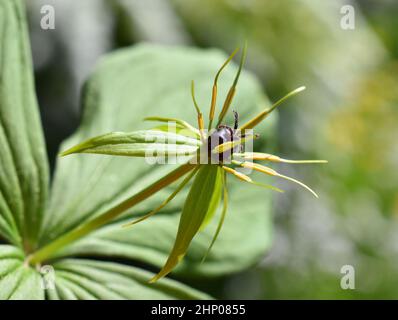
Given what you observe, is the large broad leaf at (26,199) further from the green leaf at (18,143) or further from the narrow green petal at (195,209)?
the narrow green petal at (195,209)

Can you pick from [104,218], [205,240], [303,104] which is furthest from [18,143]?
[303,104]

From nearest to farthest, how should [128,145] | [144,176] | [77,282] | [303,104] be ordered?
[128,145]
[77,282]
[144,176]
[303,104]

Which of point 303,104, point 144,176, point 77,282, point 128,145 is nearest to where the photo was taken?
point 128,145

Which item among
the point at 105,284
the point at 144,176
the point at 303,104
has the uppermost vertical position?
the point at 303,104

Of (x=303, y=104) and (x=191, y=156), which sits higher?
(x=303, y=104)

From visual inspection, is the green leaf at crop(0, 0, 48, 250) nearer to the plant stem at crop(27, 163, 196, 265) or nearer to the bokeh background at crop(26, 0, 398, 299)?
the plant stem at crop(27, 163, 196, 265)

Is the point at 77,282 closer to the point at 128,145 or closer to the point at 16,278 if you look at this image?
the point at 16,278

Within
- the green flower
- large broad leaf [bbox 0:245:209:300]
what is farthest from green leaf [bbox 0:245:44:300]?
the green flower
